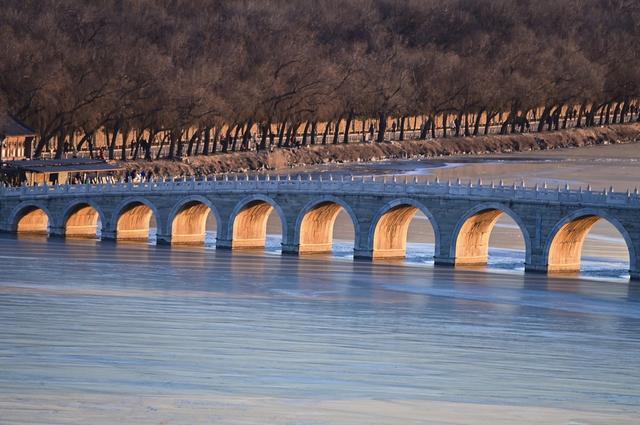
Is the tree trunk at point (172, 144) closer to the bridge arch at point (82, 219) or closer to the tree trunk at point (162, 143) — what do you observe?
Result: the tree trunk at point (162, 143)

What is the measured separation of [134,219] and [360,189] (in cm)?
1515

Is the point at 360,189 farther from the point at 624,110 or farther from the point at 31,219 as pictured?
the point at 624,110

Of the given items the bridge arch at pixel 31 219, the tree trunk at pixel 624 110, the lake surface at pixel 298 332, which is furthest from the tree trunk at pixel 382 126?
the lake surface at pixel 298 332

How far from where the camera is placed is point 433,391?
58.5 metres

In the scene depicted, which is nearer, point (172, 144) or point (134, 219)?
point (134, 219)

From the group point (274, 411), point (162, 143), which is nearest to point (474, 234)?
point (274, 411)

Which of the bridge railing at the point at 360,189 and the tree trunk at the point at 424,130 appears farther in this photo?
the tree trunk at the point at 424,130

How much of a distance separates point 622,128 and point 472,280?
10153cm

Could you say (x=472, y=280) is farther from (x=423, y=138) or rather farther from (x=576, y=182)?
(x=423, y=138)

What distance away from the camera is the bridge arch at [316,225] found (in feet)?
329

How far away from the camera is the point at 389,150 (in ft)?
526

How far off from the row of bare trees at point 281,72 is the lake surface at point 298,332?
109ft

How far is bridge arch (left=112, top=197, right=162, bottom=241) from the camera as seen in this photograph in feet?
347

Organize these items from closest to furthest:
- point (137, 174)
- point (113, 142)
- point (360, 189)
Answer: point (360, 189) → point (137, 174) → point (113, 142)
